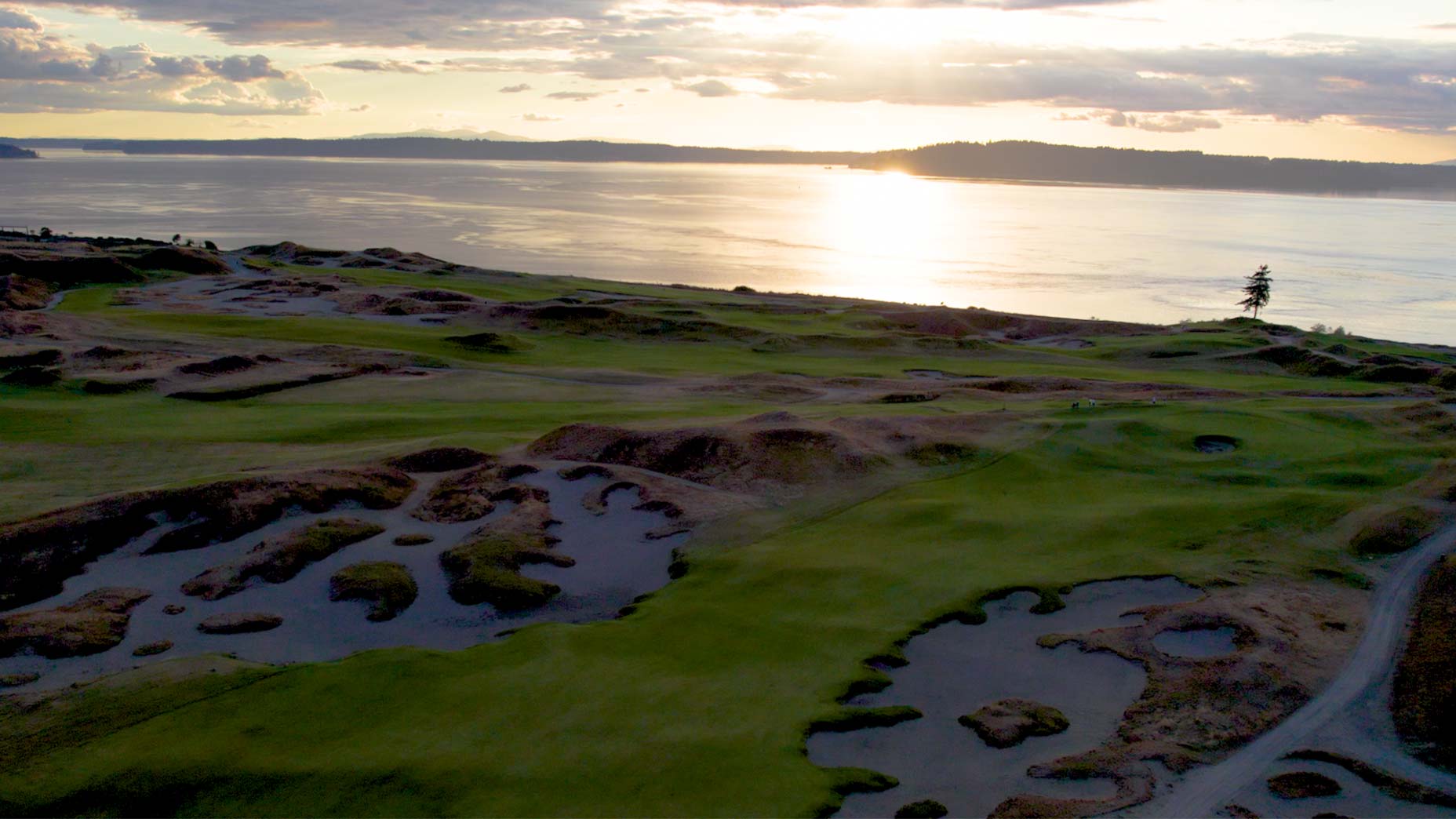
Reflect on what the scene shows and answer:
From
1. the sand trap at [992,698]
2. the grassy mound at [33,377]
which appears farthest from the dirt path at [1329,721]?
the grassy mound at [33,377]

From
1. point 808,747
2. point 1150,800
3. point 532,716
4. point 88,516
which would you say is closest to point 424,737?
point 532,716

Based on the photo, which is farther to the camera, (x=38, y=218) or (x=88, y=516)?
(x=38, y=218)

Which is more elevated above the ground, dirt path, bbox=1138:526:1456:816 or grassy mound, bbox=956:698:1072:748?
dirt path, bbox=1138:526:1456:816

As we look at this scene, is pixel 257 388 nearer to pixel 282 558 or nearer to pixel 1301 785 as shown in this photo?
pixel 282 558

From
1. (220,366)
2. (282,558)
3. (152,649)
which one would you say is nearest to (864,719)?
(152,649)

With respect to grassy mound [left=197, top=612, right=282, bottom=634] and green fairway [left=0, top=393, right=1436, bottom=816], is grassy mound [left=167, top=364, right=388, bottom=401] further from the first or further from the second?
green fairway [left=0, top=393, right=1436, bottom=816]

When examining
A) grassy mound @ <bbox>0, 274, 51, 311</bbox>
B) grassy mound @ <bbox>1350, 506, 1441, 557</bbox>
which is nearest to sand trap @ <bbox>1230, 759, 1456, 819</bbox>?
grassy mound @ <bbox>1350, 506, 1441, 557</bbox>

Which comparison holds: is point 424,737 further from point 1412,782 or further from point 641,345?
point 641,345
